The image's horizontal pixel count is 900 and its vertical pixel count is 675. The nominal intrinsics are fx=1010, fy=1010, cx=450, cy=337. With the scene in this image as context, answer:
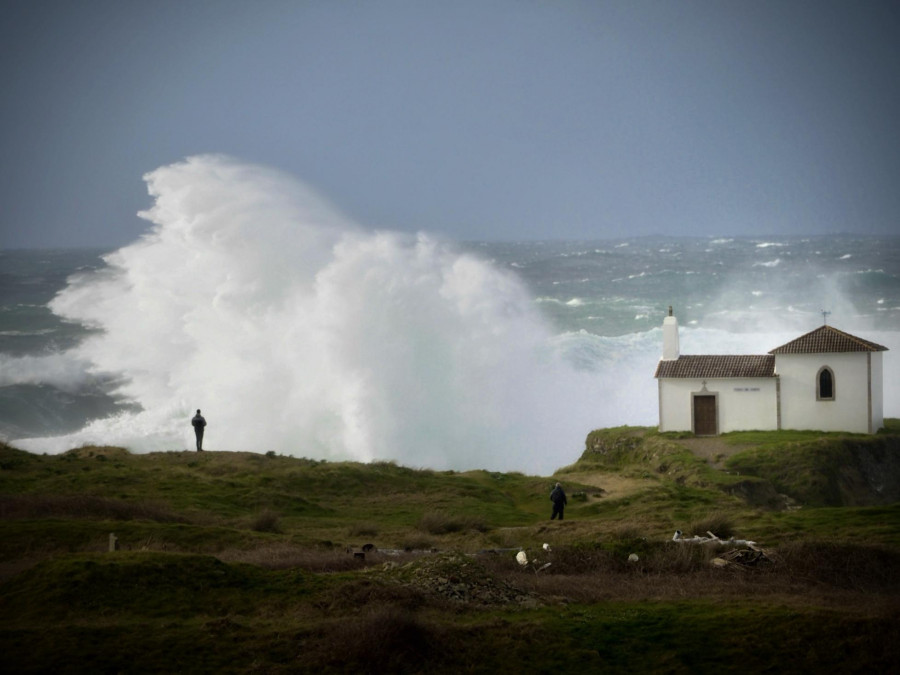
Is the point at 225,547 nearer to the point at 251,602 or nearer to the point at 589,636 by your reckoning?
the point at 251,602

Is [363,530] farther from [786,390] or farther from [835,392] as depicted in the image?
[835,392]

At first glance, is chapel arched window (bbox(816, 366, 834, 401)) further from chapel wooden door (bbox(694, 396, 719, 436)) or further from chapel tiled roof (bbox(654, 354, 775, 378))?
chapel wooden door (bbox(694, 396, 719, 436))

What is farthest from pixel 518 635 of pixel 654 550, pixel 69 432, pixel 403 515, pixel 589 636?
pixel 69 432

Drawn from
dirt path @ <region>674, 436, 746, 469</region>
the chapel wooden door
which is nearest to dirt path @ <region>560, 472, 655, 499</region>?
dirt path @ <region>674, 436, 746, 469</region>

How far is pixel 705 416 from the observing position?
37375 mm

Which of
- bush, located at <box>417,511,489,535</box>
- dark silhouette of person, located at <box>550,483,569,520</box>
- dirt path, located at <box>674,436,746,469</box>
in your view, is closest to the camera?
bush, located at <box>417,511,489,535</box>

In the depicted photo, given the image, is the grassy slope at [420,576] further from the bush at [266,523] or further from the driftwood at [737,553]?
the driftwood at [737,553]

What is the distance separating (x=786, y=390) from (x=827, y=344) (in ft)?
7.23

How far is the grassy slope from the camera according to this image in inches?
538

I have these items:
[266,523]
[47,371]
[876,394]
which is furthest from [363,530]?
[47,371]

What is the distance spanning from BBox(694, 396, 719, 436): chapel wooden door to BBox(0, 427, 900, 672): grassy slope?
18.1 feet

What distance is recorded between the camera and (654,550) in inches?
800

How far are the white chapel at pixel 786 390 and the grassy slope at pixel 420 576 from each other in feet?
15.8

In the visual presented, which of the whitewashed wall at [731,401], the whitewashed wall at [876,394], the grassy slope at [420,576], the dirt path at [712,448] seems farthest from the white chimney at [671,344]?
the grassy slope at [420,576]
